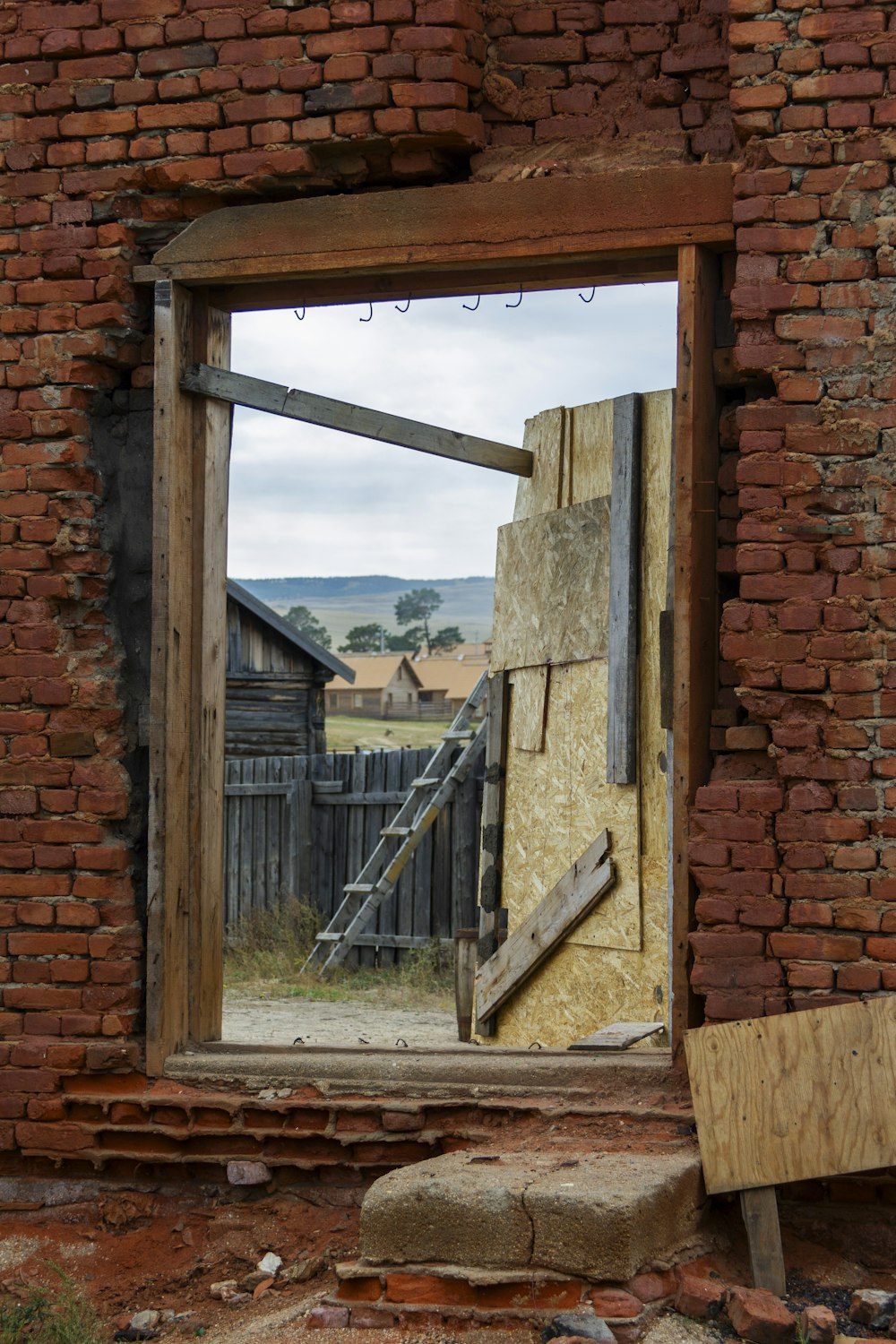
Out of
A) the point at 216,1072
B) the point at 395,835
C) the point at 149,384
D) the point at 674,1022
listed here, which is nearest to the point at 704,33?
the point at 149,384

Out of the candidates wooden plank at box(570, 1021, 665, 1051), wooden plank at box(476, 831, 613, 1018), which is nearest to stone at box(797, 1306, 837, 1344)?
wooden plank at box(570, 1021, 665, 1051)

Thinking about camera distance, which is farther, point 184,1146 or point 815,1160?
point 184,1146

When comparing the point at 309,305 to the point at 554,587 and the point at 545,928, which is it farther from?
the point at 545,928

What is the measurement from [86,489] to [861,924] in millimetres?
2949

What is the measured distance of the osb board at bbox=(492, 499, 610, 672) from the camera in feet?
21.6

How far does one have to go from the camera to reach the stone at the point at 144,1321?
155 inches

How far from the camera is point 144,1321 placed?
3.97 metres

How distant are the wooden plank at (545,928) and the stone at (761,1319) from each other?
2.93m

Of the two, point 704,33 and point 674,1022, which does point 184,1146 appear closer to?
point 674,1022

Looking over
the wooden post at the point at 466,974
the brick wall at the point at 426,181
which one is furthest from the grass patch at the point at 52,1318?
the wooden post at the point at 466,974

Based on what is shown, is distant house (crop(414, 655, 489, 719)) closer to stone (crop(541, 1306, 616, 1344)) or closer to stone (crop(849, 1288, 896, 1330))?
stone (crop(849, 1288, 896, 1330))

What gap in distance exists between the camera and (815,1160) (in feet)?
12.2

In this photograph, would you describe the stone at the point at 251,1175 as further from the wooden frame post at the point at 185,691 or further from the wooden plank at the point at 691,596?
the wooden plank at the point at 691,596

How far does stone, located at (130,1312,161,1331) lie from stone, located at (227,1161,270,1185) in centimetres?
53
